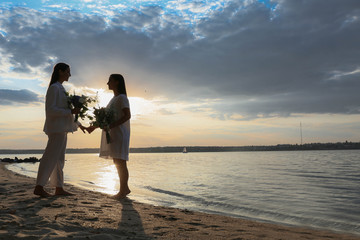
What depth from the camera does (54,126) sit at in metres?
5.58

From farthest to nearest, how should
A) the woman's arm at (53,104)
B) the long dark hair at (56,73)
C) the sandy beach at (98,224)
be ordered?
the long dark hair at (56,73) < the woman's arm at (53,104) < the sandy beach at (98,224)

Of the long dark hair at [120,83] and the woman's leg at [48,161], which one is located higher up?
the long dark hair at [120,83]

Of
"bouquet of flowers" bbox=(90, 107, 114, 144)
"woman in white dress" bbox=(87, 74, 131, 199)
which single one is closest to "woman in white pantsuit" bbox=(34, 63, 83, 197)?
"bouquet of flowers" bbox=(90, 107, 114, 144)

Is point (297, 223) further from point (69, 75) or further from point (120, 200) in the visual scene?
point (69, 75)

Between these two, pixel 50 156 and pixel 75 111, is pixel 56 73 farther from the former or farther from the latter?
pixel 50 156

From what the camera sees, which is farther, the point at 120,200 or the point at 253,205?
the point at 253,205

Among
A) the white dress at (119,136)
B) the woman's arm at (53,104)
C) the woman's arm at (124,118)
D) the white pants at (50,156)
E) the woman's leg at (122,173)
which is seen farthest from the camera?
the woman's leg at (122,173)

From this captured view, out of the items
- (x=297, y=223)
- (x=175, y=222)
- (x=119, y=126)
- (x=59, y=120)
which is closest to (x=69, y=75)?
(x=59, y=120)

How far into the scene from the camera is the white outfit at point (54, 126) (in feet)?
18.2

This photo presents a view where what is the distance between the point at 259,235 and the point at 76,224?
2617 mm

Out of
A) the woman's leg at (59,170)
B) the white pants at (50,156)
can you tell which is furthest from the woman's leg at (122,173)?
the white pants at (50,156)

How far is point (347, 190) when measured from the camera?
11172 millimetres

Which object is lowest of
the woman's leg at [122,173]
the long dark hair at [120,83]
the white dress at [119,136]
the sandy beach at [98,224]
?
the sandy beach at [98,224]

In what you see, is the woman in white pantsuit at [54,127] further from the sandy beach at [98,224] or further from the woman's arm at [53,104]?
the sandy beach at [98,224]
